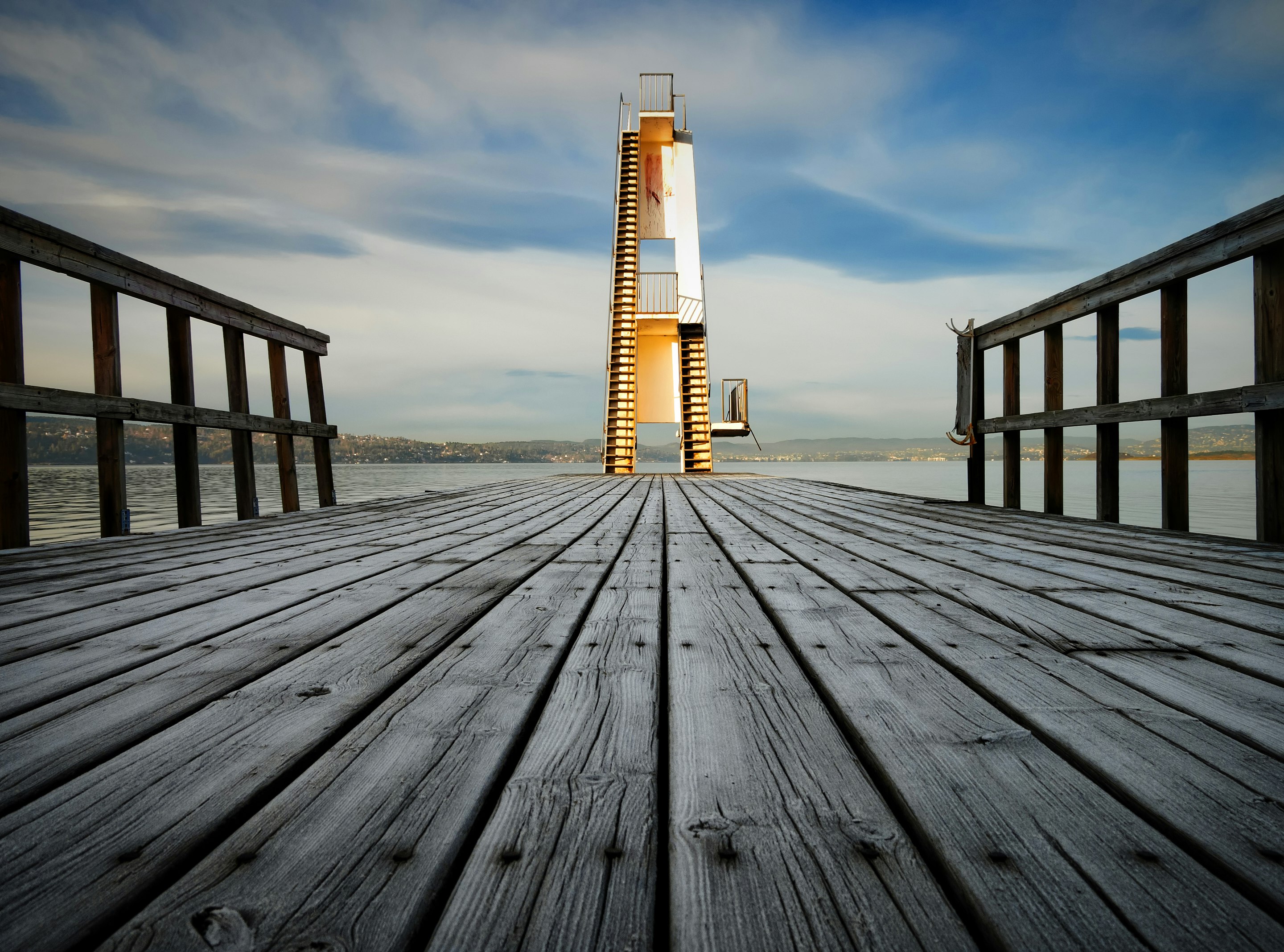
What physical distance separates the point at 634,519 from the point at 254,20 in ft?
56.8

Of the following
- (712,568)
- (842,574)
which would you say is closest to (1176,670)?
(842,574)

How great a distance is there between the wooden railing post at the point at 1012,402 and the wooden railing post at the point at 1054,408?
0.28 metres

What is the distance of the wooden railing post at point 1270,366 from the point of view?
281cm

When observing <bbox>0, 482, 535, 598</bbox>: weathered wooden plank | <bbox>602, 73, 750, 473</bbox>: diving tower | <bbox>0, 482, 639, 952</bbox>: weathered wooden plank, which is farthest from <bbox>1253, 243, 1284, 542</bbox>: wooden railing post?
<bbox>602, 73, 750, 473</bbox>: diving tower

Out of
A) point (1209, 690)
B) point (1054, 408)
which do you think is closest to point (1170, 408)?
point (1054, 408)

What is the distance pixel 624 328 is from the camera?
1501 centimetres

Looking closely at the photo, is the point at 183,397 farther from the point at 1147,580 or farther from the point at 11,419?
the point at 1147,580

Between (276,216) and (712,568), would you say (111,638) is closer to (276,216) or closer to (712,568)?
(712,568)

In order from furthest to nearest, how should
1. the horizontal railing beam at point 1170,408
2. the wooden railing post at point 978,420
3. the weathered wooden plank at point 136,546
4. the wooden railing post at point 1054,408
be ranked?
1. the wooden railing post at point 978,420
2. the wooden railing post at point 1054,408
3. the horizontal railing beam at point 1170,408
4. the weathered wooden plank at point 136,546

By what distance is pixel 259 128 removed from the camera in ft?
79.5

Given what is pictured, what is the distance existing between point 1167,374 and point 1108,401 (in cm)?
50

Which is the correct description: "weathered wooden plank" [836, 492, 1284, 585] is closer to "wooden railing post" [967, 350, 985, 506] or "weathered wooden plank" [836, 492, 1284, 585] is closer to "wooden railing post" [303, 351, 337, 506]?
"wooden railing post" [967, 350, 985, 506]

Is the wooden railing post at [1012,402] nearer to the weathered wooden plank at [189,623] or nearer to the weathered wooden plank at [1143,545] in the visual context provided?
the weathered wooden plank at [1143,545]

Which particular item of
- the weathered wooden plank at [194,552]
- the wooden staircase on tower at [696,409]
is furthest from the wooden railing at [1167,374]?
the wooden staircase on tower at [696,409]
